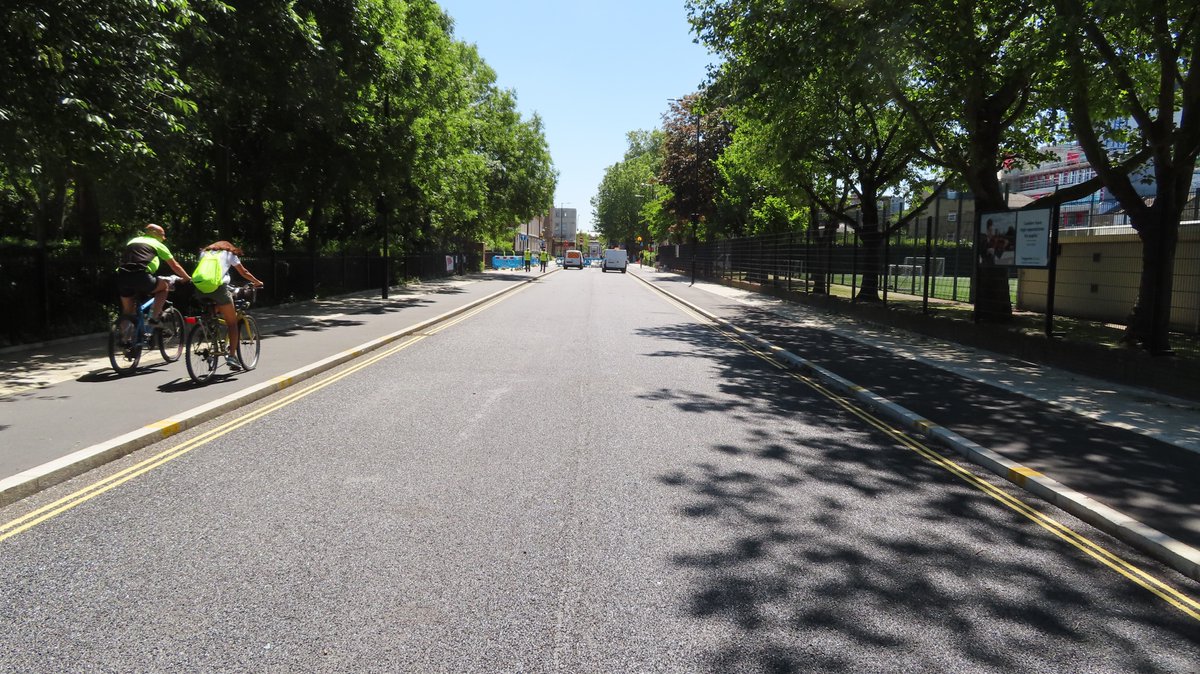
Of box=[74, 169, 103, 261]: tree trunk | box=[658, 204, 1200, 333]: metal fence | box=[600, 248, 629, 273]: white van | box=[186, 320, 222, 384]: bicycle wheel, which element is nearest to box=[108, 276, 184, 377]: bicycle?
box=[186, 320, 222, 384]: bicycle wheel

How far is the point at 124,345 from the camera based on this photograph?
8.95m

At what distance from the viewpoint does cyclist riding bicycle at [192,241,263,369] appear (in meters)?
8.53

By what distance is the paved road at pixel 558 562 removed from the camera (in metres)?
3.15

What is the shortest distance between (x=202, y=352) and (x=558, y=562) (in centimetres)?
656

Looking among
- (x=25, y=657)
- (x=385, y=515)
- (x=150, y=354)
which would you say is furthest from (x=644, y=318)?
(x=25, y=657)

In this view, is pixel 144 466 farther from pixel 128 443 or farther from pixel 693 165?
pixel 693 165

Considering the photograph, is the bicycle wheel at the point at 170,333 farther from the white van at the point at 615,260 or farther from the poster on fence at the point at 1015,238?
the white van at the point at 615,260

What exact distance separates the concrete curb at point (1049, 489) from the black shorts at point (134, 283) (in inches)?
341

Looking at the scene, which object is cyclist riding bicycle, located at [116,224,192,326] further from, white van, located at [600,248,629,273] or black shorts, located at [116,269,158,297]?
white van, located at [600,248,629,273]

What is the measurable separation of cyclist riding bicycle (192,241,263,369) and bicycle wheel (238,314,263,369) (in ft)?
0.82

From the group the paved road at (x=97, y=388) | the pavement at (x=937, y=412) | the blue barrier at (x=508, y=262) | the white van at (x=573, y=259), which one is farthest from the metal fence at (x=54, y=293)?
the white van at (x=573, y=259)

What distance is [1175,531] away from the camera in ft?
15.0

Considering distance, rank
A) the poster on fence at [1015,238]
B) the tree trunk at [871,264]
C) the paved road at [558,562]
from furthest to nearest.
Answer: the tree trunk at [871,264] < the poster on fence at [1015,238] < the paved road at [558,562]

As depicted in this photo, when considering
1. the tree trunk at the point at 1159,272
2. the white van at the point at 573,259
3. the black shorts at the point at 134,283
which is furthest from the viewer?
the white van at the point at 573,259
